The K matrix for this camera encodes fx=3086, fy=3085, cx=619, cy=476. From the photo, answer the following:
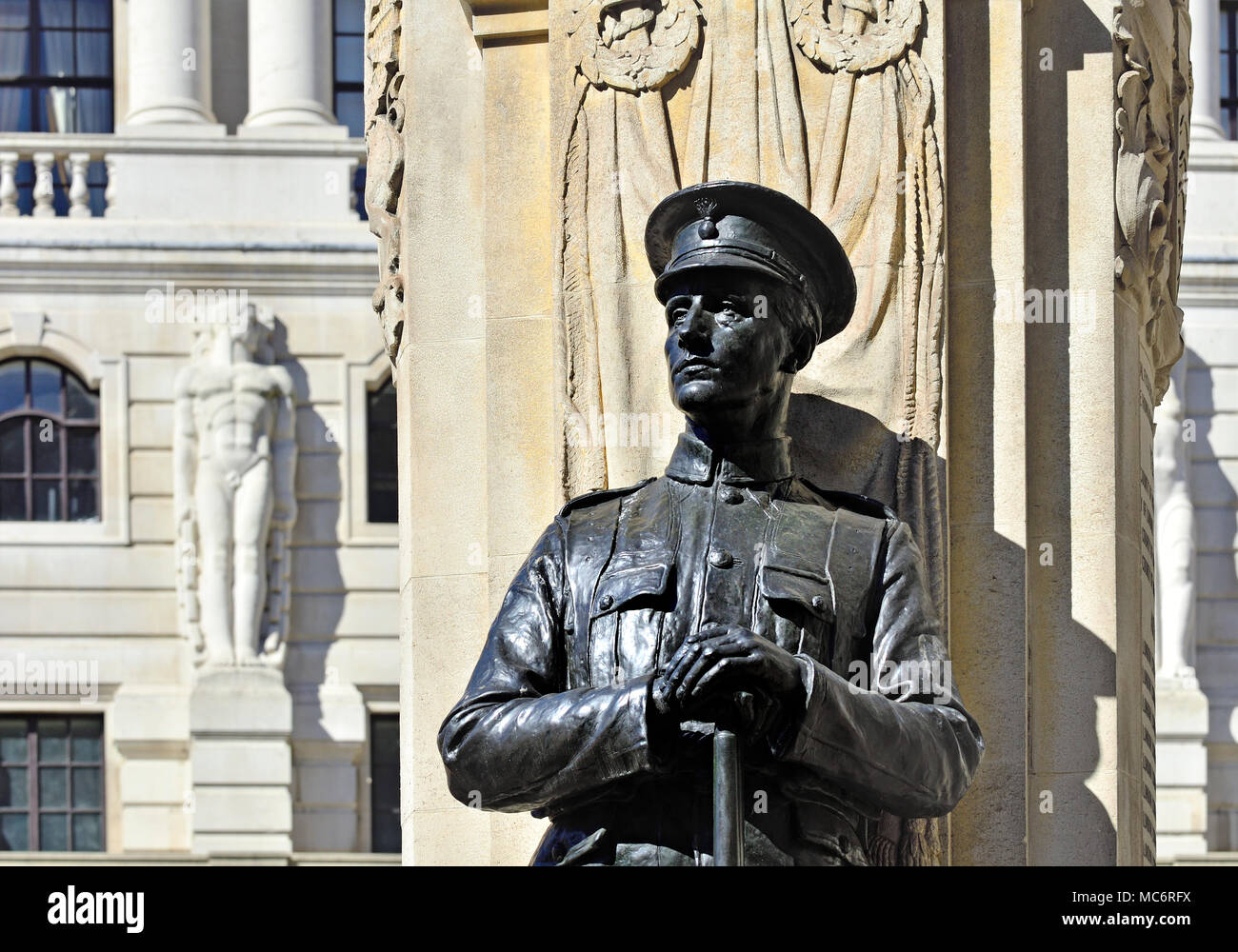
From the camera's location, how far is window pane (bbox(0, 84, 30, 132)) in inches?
1751

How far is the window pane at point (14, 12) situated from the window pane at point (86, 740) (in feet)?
33.4

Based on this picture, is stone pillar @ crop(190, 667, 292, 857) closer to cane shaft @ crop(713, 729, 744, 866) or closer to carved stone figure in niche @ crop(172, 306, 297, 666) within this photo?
carved stone figure in niche @ crop(172, 306, 297, 666)

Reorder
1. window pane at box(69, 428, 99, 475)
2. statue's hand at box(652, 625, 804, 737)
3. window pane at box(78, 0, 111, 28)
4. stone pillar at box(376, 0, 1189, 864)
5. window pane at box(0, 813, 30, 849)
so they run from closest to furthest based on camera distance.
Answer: statue's hand at box(652, 625, 804, 737) → stone pillar at box(376, 0, 1189, 864) → window pane at box(0, 813, 30, 849) → window pane at box(69, 428, 99, 475) → window pane at box(78, 0, 111, 28)

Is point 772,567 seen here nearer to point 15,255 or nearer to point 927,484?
point 927,484

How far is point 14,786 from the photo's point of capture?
1666 inches

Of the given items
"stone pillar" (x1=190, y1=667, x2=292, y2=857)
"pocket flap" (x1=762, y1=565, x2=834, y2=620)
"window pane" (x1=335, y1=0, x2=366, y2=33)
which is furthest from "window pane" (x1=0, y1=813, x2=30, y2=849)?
"pocket flap" (x1=762, y1=565, x2=834, y2=620)

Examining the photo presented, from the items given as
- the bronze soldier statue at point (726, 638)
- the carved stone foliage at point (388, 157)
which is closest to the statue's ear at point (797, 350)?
the bronze soldier statue at point (726, 638)

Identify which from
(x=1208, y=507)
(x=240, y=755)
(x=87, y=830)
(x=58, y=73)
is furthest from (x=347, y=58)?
(x=1208, y=507)

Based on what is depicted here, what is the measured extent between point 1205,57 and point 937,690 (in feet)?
121

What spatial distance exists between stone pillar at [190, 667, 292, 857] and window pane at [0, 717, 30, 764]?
7.49 feet

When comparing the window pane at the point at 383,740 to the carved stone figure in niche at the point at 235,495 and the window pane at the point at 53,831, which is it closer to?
the carved stone figure in niche at the point at 235,495

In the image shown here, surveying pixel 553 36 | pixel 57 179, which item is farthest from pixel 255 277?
pixel 553 36

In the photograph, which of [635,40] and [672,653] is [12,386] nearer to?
[635,40]

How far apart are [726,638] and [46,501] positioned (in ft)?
121
